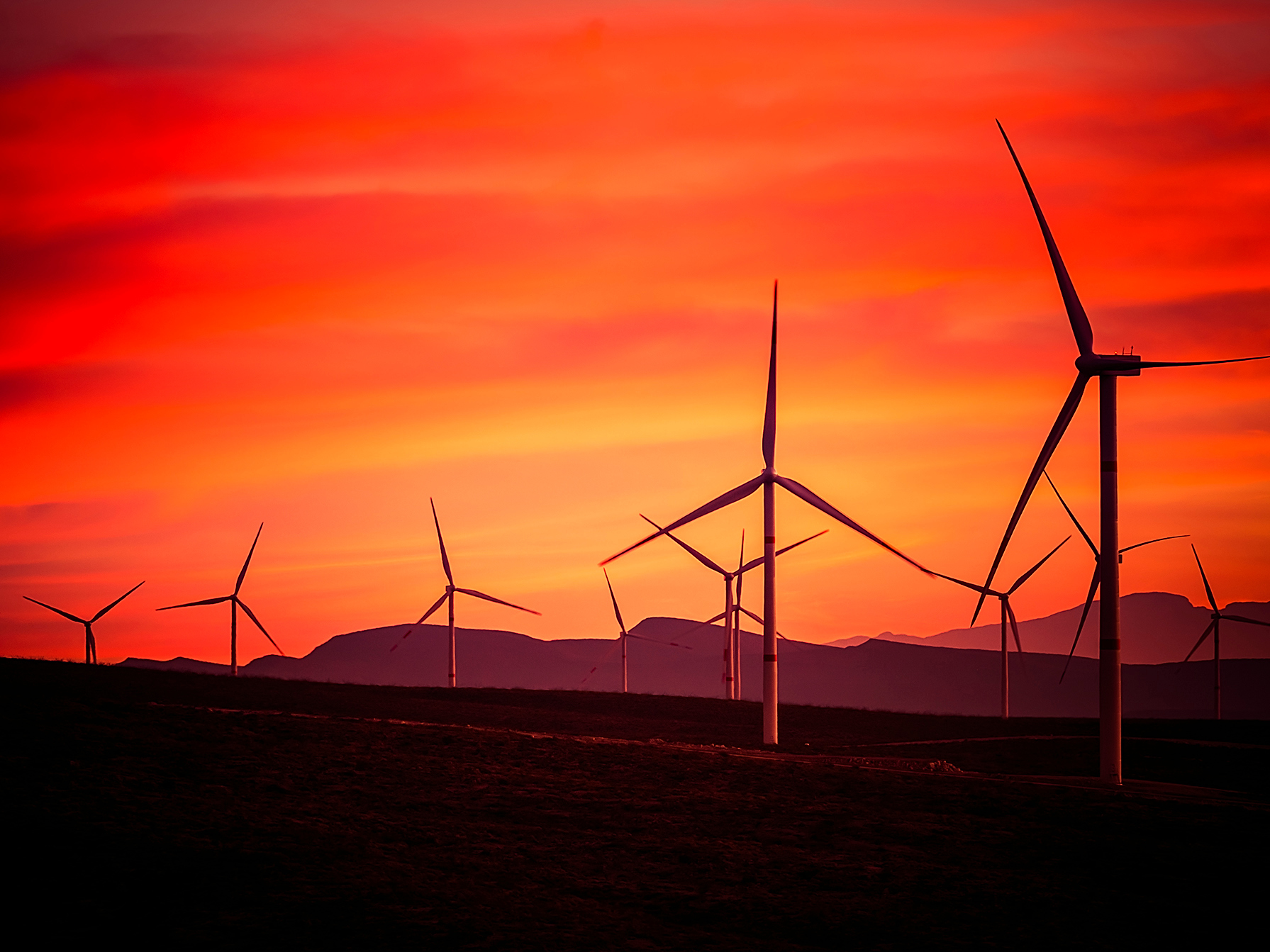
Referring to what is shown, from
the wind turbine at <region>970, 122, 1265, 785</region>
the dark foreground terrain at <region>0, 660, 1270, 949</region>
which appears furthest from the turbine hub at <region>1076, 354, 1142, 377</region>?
the dark foreground terrain at <region>0, 660, 1270, 949</region>

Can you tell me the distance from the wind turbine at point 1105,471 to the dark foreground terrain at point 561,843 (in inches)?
117

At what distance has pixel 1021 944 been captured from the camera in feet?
84.1

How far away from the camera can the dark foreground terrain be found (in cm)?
2569

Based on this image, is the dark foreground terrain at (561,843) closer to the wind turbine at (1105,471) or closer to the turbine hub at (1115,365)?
the wind turbine at (1105,471)

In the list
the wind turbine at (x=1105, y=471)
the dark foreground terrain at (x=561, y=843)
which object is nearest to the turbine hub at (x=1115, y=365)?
the wind turbine at (x=1105, y=471)

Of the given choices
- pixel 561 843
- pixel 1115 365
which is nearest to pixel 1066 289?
pixel 1115 365

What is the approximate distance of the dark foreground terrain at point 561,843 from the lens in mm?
25688

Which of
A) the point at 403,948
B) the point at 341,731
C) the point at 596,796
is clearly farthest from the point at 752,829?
the point at 341,731

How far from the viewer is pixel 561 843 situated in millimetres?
32562

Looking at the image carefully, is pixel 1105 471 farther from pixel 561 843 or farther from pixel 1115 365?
pixel 561 843

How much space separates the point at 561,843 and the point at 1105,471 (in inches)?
890

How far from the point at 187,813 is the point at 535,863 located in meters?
8.92

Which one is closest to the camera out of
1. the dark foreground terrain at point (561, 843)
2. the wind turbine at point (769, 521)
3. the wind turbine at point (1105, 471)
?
the dark foreground terrain at point (561, 843)

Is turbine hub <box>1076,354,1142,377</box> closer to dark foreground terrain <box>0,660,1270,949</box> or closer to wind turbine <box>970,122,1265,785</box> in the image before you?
wind turbine <box>970,122,1265,785</box>
